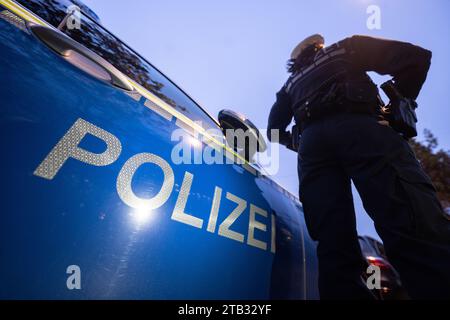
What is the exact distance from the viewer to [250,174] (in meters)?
1.23

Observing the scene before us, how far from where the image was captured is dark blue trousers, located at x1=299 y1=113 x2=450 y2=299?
0.76 meters

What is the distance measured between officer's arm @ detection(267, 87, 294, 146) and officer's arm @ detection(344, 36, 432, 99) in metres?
0.49

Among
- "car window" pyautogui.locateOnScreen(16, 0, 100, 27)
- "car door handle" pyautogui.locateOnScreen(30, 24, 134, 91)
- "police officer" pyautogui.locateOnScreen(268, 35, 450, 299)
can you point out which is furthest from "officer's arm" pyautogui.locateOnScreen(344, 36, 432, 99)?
"car window" pyautogui.locateOnScreen(16, 0, 100, 27)

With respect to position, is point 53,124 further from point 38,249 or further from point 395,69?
point 395,69

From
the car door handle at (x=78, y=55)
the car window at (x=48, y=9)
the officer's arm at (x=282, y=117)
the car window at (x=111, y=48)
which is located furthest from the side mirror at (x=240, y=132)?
the car window at (x=48, y=9)

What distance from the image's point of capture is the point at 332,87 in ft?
3.98

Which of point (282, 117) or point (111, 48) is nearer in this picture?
point (111, 48)

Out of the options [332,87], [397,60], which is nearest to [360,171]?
[332,87]

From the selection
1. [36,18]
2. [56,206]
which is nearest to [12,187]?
[56,206]

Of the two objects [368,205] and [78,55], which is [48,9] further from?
[368,205]

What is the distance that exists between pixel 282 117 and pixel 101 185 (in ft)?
4.41

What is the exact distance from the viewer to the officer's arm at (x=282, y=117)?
1635 millimetres

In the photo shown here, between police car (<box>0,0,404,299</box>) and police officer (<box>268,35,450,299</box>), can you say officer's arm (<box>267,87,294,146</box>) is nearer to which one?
police officer (<box>268,35,450,299</box>)

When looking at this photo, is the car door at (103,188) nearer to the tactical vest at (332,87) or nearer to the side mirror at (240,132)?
the side mirror at (240,132)
